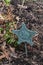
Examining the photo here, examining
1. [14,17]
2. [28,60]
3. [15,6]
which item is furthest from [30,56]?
[15,6]

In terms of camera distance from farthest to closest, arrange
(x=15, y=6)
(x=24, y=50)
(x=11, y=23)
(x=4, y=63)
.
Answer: (x=15, y=6), (x=11, y=23), (x=24, y=50), (x=4, y=63)

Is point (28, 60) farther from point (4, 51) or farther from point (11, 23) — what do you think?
point (11, 23)

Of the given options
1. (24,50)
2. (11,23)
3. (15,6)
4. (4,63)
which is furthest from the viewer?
(15,6)

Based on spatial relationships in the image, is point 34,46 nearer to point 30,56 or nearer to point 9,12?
point 30,56

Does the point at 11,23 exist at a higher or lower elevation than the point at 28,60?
higher

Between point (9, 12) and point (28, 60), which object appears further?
point (9, 12)

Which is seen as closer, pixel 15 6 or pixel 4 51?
pixel 4 51

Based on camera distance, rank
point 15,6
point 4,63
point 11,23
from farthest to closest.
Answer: point 15,6
point 11,23
point 4,63

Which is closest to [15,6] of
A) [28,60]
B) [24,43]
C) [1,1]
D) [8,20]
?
[1,1]

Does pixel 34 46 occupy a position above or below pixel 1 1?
below
